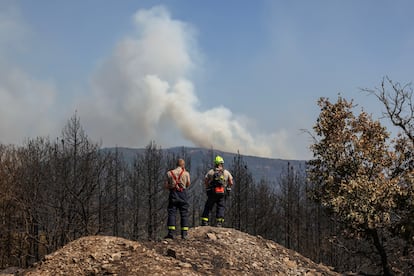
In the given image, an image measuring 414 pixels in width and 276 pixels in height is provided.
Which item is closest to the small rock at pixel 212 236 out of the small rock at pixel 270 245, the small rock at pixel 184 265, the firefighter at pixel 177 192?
the firefighter at pixel 177 192

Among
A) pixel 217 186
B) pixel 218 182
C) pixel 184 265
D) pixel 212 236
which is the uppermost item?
pixel 218 182

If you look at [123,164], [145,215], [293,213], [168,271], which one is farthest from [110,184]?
[168,271]

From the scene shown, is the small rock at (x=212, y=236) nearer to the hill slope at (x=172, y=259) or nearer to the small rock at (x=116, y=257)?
the hill slope at (x=172, y=259)

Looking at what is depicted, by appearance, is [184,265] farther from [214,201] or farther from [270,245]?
[270,245]

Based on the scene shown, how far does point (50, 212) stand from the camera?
32.5 meters

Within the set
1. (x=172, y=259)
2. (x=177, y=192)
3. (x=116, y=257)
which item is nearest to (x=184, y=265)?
(x=172, y=259)

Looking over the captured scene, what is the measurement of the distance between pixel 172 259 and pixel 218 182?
3.91 meters

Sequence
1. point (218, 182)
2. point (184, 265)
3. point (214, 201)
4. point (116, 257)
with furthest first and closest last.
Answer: point (214, 201), point (218, 182), point (116, 257), point (184, 265)

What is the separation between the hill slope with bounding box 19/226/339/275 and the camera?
426 inches

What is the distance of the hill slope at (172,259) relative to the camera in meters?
10.8

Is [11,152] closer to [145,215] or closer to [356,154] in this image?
[145,215]

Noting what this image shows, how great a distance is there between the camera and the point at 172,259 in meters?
11.1

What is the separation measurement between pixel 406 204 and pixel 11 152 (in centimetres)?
4023

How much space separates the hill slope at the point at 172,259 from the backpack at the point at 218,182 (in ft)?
5.16
